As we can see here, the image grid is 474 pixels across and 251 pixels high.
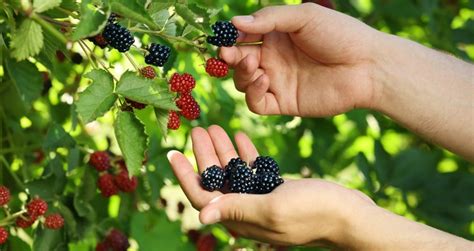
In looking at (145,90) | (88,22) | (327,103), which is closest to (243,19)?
(327,103)

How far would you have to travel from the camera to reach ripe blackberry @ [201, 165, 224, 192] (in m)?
1.82

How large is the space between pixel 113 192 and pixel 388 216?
65 cm

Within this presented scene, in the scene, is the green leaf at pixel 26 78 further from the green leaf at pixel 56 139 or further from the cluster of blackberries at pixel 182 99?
the cluster of blackberries at pixel 182 99

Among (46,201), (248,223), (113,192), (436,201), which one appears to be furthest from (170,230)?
(436,201)

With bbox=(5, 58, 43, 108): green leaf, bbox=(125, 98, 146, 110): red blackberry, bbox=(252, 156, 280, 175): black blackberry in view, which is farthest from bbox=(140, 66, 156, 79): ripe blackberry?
bbox=(252, 156, 280, 175): black blackberry

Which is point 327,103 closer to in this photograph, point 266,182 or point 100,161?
point 266,182

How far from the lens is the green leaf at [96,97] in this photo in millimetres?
1388

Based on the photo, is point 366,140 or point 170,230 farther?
point 366,140

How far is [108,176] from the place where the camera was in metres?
2.08

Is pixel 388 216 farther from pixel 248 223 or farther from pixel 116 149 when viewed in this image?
pixel 116 149

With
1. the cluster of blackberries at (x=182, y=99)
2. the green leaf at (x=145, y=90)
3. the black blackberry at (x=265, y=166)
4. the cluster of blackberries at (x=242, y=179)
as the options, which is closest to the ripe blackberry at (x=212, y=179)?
the cluster of blackberries at (x=242, y=179)

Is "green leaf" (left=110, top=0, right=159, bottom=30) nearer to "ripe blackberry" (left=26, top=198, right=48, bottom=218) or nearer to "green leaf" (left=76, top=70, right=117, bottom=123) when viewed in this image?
"green leaf" (left=76, top=70, right=117, bottom=123)

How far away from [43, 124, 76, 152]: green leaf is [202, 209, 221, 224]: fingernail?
19.5 inches

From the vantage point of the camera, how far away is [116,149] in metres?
2.78
